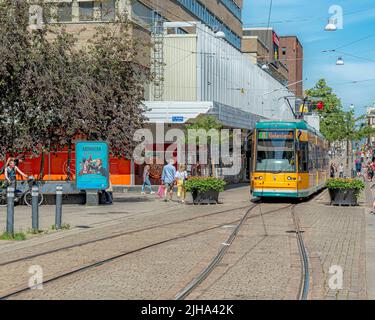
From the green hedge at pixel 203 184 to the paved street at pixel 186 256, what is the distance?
15.4 feet

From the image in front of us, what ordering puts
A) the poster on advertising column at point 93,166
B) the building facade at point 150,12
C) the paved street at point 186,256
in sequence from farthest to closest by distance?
the building facade at point 150,12, the poster on advertising column at point 93,166, the paved street at point 186,256

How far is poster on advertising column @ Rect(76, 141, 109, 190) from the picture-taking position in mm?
25469

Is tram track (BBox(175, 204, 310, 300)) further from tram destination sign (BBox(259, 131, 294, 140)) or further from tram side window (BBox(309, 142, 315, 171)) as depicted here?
tram side window (BBox(309, 142, 315, 171))

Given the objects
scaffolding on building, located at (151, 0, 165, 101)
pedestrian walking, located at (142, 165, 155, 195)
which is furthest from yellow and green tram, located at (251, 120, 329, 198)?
scaffolding on building, located at (151, 0, 165, 101)

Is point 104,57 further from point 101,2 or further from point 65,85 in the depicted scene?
point 101,2

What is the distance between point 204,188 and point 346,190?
5287 mm

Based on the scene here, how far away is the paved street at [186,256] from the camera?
9039mm

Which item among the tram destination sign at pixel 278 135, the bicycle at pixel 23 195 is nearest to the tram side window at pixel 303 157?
the tram destination sign at pixel 278 135

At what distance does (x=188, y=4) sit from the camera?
5094cm

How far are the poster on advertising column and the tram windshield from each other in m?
6.19

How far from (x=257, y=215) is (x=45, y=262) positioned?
35.9 feet

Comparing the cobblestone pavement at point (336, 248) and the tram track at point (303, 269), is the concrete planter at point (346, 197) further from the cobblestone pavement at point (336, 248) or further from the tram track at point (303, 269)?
the tram track at point (303, 269)

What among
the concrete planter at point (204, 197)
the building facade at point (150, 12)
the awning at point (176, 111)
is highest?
the building facade at point (150, 12)

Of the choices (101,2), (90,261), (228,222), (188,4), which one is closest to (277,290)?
(90,261)
